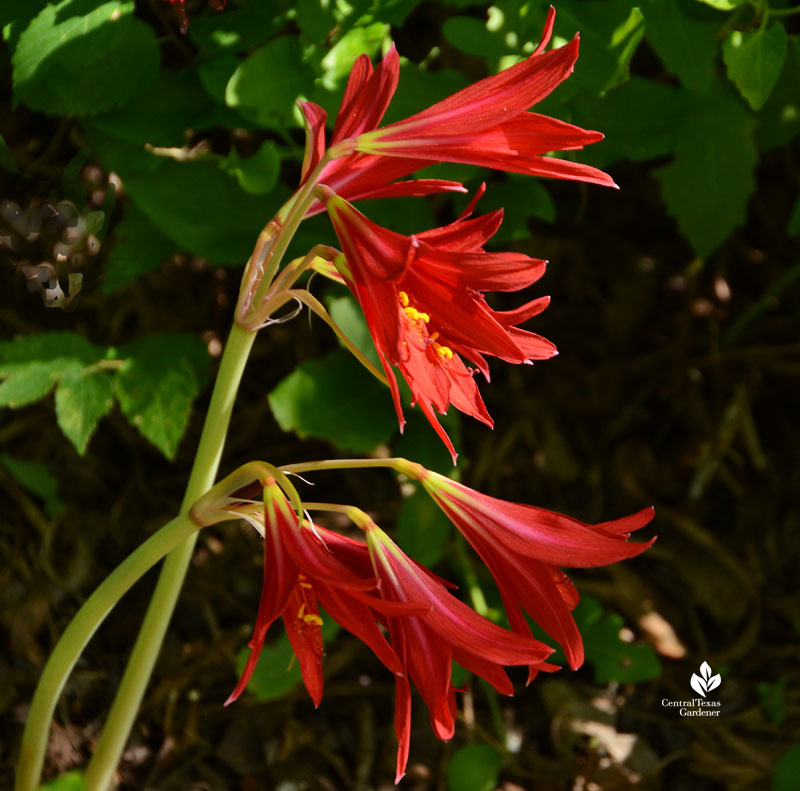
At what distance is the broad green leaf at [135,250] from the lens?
1.10 m

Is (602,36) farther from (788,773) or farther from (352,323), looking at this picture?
(788,773)

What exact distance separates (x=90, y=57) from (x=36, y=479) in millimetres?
602

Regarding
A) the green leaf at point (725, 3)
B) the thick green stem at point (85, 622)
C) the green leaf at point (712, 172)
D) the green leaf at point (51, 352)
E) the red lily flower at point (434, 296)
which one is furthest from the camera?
the green leaf at point (712, 172)

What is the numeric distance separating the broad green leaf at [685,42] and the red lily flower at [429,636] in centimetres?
64

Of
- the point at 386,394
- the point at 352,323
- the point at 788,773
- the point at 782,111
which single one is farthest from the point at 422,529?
the point at 782,111

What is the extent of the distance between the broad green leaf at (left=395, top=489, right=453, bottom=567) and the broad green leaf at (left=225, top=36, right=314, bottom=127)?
0.49 m

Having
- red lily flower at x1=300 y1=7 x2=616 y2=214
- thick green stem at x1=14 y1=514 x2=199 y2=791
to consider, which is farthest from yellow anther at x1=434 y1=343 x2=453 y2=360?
thick green stem at x1=14 y1=514 x2=199 y2=791

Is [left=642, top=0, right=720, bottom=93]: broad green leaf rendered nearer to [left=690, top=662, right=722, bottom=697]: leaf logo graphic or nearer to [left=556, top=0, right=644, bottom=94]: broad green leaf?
[left=556, top=0, right=644, bottom=94]: broad green leaf

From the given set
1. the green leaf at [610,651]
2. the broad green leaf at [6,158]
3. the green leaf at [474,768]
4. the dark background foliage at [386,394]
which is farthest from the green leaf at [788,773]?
the broad green leaf at [6,158]

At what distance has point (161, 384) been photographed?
0.98 m

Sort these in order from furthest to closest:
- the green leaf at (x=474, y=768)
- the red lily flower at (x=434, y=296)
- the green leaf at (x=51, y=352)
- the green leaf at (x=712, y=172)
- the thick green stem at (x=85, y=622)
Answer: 1. the green leaf at (x=712, y=172)
2. the green leaf at (x=474, y=768)
3. the green leaf at (x=51, y=352)
4. the thick green stem at (x=85, y=622)
5. the red lily flower at (x=434, y=296)

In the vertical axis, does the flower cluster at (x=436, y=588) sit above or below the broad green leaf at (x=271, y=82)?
below

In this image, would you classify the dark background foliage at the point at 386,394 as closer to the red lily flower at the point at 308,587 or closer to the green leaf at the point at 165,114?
the green leaf at the point at 165,114

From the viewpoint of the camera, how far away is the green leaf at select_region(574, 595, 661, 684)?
1.14 m
